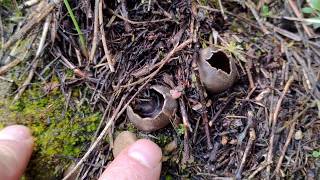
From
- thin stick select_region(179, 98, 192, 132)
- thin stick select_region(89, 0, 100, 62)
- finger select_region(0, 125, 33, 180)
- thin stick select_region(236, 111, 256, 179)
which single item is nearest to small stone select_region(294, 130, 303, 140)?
thin stick select_region(236, 111, 256, 179)

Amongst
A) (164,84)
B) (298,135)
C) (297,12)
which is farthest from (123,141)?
(297,12)

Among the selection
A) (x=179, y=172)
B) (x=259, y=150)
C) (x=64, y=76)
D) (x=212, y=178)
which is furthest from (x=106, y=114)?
(x=259, y=150)

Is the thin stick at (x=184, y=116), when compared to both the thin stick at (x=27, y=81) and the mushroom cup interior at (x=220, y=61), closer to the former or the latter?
the mushroom cup interior at (x=220, y=61)

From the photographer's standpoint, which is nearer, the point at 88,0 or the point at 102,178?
the point at 102,178

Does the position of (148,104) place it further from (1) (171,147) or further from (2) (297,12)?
(2) (297,12)

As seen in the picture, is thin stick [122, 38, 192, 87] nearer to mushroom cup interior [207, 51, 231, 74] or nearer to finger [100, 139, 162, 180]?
mushroom cup interior [207, 51, 231, 74]

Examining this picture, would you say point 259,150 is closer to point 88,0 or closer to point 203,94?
point 203,94

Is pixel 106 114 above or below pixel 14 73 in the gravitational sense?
below
